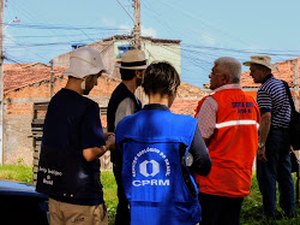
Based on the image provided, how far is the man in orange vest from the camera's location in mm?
4766

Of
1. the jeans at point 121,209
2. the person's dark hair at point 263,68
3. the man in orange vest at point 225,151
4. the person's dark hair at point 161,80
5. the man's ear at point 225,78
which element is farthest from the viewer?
the person's dark hair at point 263,68

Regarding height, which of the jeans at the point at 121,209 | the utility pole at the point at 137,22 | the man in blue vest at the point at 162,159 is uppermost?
the utility pole at the point at 137,22

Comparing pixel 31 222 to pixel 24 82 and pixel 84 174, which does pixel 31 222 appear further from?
pixel 24 82

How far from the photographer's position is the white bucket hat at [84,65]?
4098 mm

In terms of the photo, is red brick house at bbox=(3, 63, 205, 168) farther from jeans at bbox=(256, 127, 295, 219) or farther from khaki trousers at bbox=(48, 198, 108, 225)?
khaki trousers at bbox=(48, 198, 108, 225)

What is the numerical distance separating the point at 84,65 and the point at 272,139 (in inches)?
141

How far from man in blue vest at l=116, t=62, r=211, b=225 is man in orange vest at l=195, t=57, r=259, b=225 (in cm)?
116

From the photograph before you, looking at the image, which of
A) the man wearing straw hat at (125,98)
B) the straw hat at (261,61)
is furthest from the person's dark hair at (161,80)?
the straw hat at (261,61)

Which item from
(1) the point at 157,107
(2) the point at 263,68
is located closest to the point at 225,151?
(1) the point at 157,107

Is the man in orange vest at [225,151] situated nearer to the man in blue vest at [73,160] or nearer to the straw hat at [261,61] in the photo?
the man in blue vest at [73,160]

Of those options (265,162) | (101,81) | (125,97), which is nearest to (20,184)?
(125,97)

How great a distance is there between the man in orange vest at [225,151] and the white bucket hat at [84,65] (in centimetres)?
103

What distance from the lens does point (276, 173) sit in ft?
23.6

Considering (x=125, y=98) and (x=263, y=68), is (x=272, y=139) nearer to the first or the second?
(x=263, y=68)
